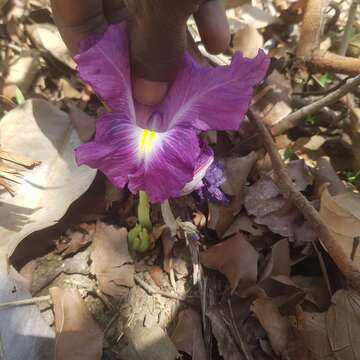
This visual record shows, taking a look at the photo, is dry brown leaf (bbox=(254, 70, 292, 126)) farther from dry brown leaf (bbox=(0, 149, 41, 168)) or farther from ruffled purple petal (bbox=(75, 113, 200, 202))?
dry brown leaf (bbox=(0, 149, 41, 168))

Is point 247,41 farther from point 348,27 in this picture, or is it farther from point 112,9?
point 112,9

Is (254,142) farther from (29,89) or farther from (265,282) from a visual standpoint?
(29,89)

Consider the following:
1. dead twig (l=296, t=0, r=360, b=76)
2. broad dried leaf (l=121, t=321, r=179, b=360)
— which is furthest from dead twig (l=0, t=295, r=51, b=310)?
dead twig (l=296, t=0, r=360, b=76)

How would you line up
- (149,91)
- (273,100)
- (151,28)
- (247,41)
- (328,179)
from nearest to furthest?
(151,28) → (149,91) → (328,179) → (273,100) → (247,41)

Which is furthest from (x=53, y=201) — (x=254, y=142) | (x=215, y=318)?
(x=254, y=142)

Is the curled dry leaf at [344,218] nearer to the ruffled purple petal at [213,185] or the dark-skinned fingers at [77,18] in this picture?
the ruffled purple petal at [213,185]

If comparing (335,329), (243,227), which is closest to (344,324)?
(335,329)
